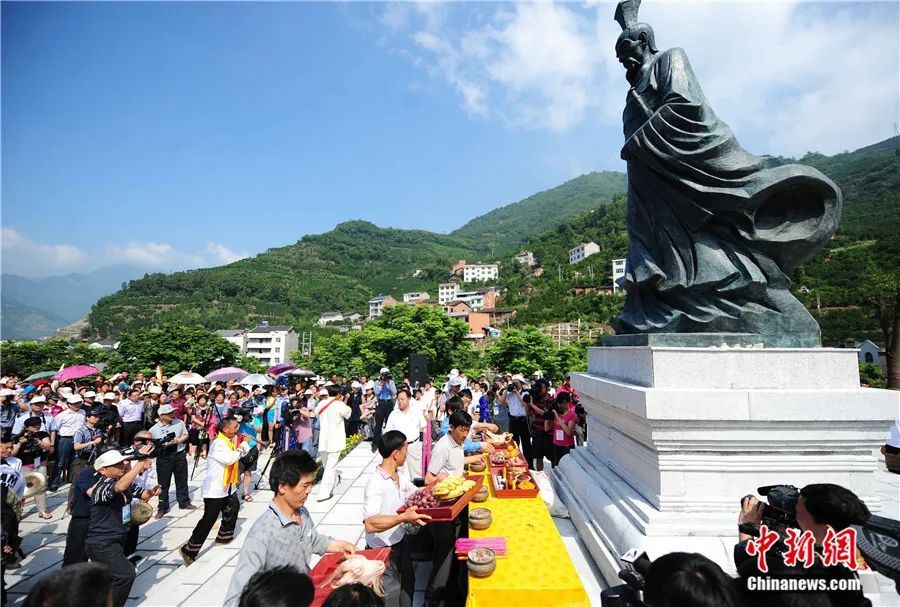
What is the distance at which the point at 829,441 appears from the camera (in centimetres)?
303

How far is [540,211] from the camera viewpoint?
166250 millimetres

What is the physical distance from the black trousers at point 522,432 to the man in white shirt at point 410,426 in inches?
99.6

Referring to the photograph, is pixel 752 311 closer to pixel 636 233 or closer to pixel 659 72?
pixel 636 233

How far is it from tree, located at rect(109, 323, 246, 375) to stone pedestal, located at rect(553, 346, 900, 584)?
3940 centimetres

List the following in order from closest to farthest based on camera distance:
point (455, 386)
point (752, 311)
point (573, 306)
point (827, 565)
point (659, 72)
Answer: point (827, 565) < point (752, 311) < point (659, 72) < point (455, 386) < point (573, 306)

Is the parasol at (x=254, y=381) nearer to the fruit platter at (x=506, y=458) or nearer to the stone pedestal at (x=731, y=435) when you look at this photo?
the fruit platter at (x=506, y=458)

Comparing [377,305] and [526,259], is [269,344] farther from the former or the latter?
[526,259]

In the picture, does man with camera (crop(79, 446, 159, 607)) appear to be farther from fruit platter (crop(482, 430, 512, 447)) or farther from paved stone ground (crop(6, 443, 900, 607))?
fruit platter (crop(482, 430, 512, 447))

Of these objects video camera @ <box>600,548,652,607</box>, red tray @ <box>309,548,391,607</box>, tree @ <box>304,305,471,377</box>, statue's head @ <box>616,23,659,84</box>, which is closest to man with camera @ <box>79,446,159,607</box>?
red tray @ <box>309,548,391,607</box>

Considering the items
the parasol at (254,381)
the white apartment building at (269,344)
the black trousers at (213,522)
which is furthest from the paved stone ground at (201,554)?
the white apartment building at (269,344)

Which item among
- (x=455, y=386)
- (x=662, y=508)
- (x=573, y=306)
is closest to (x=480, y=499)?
(x=662, y=508)

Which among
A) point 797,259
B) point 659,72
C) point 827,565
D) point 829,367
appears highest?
point 659,72

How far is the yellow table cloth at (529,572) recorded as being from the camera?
2586mm

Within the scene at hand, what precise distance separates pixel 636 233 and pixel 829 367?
2272 millimetres
